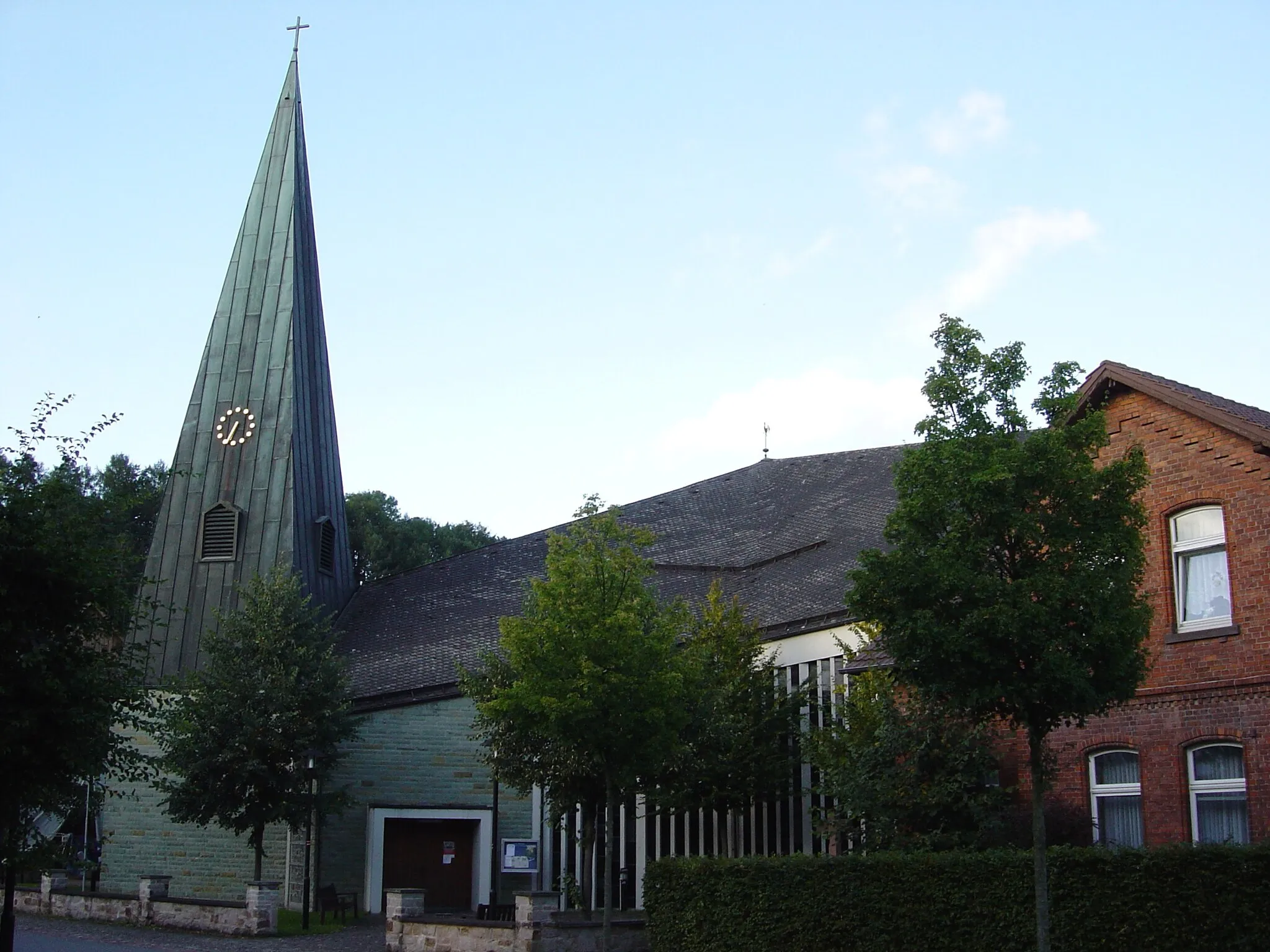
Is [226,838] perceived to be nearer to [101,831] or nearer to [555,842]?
[101,831]

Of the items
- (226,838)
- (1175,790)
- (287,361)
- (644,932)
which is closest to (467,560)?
(287,361)

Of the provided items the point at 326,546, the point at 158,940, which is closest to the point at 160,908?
the point at 158,940

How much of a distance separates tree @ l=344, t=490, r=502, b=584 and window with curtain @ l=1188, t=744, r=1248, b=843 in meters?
38.9

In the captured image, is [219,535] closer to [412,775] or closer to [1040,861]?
[412,775]

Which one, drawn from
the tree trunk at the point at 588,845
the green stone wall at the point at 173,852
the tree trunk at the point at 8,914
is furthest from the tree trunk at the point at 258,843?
the tree trunk at the point at 8,914

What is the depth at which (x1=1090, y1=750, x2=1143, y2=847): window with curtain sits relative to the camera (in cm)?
1738

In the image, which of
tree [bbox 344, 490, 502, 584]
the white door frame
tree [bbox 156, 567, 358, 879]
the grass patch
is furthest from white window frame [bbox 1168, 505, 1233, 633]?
tree [bbox 344, 490, 502, 584]

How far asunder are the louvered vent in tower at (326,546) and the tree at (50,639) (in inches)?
833

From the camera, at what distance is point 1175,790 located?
16734 millimetres

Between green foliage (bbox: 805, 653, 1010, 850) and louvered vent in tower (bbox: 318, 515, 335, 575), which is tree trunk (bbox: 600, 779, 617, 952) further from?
louvered vent in tower (bbox: 318, 515, 335, 575)

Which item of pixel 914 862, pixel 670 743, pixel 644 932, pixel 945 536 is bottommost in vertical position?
pixel 644 932

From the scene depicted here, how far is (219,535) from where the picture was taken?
34.3 m

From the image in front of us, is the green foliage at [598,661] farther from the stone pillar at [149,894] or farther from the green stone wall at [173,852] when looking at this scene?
the green stone wall at [173,852]

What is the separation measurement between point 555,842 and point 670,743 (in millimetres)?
10392
